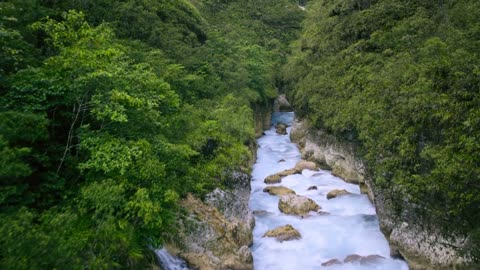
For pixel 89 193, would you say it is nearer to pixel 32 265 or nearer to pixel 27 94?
pixel 32 265

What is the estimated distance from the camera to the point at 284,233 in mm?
18094

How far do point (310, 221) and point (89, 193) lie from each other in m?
13.5

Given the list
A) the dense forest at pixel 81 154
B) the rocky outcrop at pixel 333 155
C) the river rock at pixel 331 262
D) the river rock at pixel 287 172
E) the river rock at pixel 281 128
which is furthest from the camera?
the river rock at pixel 281 128

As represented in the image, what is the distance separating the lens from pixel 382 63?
24.3 metres

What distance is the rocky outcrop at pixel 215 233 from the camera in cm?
1412

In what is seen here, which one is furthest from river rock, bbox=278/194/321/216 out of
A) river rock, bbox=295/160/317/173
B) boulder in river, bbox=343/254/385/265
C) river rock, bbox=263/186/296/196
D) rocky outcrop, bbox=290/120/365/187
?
river rock, bbox=295/160/317/173

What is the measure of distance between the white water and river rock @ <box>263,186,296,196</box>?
353 mm

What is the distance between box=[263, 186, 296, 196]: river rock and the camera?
2309cm

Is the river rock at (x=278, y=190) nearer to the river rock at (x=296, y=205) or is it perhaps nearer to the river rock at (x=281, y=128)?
the river rock at (x=296, y=205)

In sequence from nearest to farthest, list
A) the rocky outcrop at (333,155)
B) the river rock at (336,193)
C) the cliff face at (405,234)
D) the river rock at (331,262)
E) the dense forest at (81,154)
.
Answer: the dense forest at (81,154) → the cliff face at (405,234) → the river rock at (331,262) → the river rock at (336,193) → the rocky outcrop at (333,155)

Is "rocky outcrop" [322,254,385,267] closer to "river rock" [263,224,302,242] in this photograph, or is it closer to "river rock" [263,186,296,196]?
"river rock" [263,224,302,242]

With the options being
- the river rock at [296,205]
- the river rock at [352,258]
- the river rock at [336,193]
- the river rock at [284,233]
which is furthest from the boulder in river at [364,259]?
the river rock at [336,193]

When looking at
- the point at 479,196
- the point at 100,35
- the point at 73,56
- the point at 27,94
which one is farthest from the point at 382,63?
the point at 27,94

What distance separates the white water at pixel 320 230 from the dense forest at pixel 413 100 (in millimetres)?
2697
